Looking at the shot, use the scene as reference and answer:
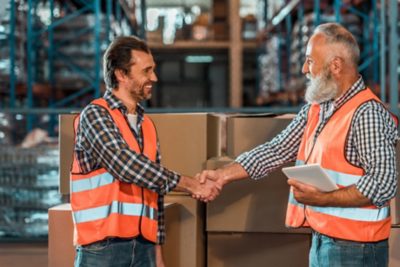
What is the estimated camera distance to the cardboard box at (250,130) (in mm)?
4266

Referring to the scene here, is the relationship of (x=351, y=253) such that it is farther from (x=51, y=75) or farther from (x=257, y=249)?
(x=51, y=75)

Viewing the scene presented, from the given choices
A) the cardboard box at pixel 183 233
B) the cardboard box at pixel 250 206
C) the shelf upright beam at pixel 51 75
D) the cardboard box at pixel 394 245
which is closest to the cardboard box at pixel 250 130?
the cardboard box at pixel 250 206

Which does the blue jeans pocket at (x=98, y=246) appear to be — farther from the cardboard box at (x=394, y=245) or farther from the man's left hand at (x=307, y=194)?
the cardboard box at (x=394, y=245)

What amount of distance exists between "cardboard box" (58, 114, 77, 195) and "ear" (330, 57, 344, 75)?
5.64 ft

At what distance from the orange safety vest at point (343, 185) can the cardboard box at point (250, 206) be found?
97cm

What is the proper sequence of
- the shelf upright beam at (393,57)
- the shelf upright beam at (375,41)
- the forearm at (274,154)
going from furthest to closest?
the shelf upright beam at (375,41) → the shelf upright beam at (393,57) → the forearm at (274,154)

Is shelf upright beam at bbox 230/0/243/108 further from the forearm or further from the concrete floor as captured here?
the forearm

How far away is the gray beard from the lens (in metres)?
3.10

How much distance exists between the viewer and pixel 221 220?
161 inches

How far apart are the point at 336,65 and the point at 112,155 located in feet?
3.15

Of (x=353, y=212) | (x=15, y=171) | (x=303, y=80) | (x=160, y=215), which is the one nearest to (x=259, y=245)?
(x=160, y=215)

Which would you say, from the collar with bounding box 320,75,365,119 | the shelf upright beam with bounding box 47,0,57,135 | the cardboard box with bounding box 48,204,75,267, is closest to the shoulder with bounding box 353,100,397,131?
the collar with bounding box 320,75,365,119

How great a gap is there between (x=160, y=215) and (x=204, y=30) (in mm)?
18553

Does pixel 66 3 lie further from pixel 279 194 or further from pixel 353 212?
pixel 353 212
